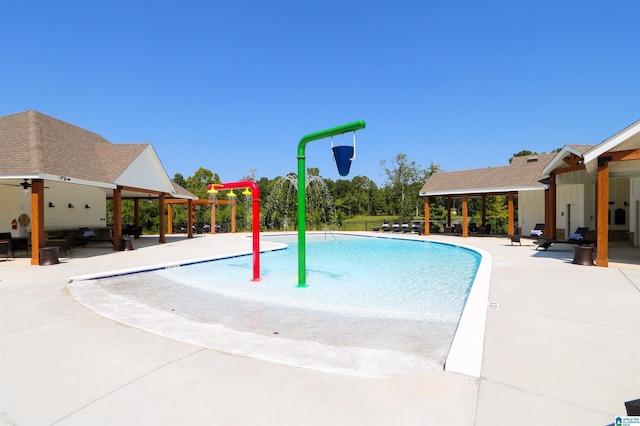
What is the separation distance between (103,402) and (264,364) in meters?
1.40

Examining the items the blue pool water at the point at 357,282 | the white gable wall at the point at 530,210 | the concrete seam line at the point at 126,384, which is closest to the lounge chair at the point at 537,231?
the white gable wall at the point at 530,210

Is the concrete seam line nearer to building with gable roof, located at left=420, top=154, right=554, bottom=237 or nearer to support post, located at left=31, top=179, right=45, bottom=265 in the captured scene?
support post, located at left=31, top=179, right=45, bottom=265

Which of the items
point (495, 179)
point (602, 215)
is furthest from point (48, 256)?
point (495, 179)

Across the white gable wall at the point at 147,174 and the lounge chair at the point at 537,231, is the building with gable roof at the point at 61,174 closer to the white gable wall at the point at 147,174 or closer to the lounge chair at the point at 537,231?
the white gable wall at the point at 147,174

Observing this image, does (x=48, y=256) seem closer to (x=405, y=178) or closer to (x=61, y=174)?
(x=61, y=174)

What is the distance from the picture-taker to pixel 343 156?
25.6ft

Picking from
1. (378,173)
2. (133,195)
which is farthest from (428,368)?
(378,173)

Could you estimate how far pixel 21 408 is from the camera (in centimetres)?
273

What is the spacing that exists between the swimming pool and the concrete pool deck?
0.44 meters

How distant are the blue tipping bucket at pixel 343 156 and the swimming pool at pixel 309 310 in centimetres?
296

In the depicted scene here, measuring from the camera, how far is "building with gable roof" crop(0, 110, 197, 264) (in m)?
11.5

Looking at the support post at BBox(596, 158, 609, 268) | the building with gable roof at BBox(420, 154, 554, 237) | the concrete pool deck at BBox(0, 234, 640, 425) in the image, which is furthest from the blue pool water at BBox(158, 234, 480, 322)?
the building with gable roof at BBox(420, 154, 554, 237)

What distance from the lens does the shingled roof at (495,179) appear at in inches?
811

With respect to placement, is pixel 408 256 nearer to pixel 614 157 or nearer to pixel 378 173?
pixel 614 157
